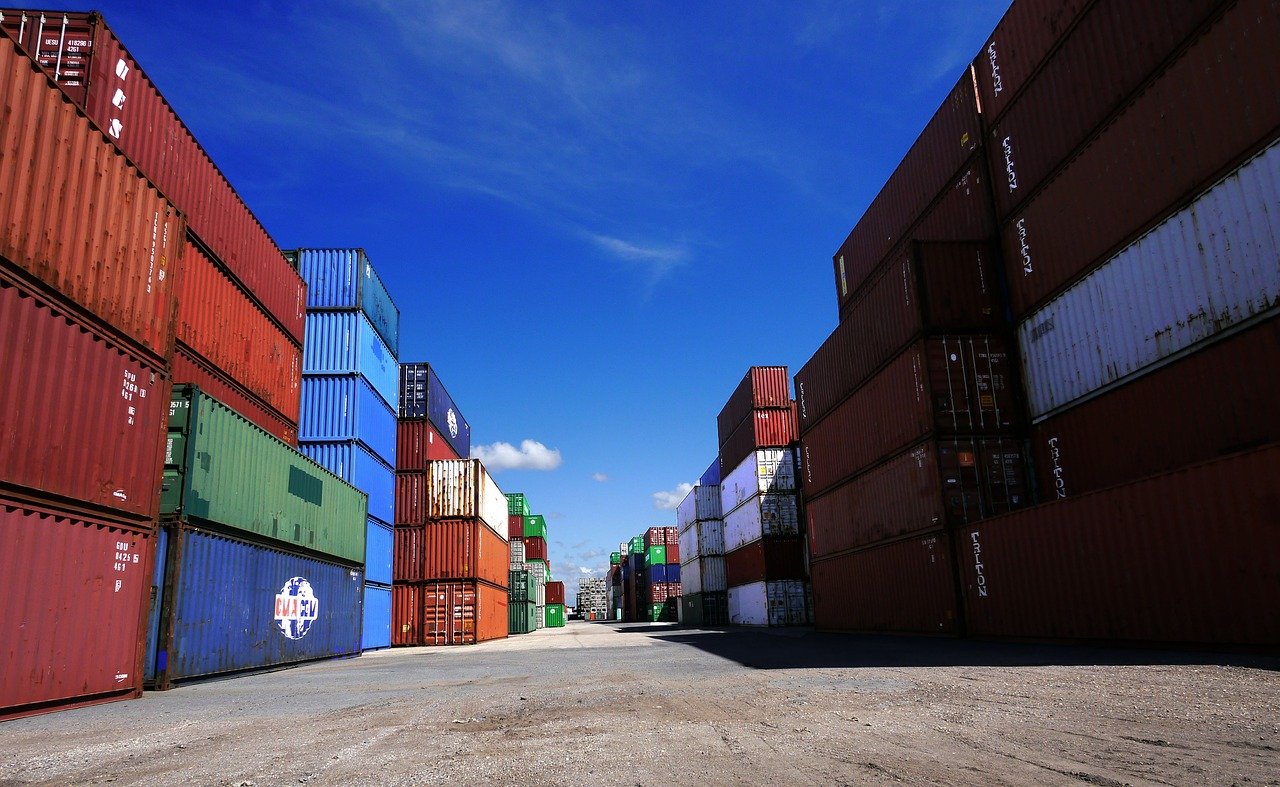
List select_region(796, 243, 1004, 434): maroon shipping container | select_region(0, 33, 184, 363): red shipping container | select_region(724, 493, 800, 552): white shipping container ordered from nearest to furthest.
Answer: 1. select_region(0, 33, 184, 363): red shipping container
2. select_region(796, 243, 1004, 434): maroon shipping container
3. select_region(724, 493, 800, 552): white shipping container

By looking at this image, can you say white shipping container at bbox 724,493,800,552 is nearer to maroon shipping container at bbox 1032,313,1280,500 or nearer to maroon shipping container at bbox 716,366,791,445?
maroon shipping container at bbox 716,366,791,445

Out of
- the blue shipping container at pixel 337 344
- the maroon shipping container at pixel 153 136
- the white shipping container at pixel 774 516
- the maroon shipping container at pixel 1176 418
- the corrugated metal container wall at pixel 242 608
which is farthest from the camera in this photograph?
the white shipping container at pixel 774 516

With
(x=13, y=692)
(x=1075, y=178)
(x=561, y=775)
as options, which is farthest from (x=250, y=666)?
(x=1075, y=178)

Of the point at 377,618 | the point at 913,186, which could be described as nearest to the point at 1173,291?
the point at 913,186

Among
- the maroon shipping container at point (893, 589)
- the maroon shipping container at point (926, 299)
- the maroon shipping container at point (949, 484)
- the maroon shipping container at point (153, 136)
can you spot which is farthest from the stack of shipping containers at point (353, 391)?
the maroon shipping container at point (926, 299)

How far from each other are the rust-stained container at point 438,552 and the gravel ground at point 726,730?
2034 centimetres

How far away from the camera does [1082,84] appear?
1493 centimetres

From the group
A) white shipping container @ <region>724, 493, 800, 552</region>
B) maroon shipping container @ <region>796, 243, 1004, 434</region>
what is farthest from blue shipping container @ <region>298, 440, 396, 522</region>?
white shipping container @ <region>724, 493, 800, 552</region>

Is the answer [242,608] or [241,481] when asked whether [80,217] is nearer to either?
[241,481]

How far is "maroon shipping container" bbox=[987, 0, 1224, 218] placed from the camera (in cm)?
1291

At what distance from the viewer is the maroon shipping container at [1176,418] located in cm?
1086

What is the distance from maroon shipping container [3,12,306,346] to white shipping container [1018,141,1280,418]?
1689cm

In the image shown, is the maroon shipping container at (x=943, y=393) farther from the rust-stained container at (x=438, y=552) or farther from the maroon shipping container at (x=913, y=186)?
the rust-stained container at (x=438, y=552)

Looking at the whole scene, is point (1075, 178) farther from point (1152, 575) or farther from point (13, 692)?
point (13, 692)
